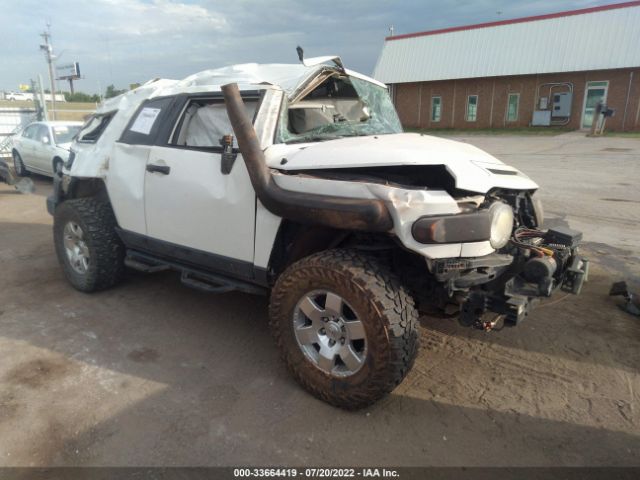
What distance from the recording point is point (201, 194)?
3.58 metres

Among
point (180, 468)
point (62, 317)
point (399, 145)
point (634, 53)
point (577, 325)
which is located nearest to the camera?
point (180, 468)

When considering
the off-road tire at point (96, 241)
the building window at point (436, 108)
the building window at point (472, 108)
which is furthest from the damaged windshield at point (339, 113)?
the building window at point (436, 108)

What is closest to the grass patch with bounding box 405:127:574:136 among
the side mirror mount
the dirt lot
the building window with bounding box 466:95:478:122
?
the building window with bounding box 466:95:478:122

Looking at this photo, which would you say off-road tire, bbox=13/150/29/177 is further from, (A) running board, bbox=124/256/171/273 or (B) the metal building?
(B) the metal building

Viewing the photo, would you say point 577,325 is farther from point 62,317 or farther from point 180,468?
point 62,317

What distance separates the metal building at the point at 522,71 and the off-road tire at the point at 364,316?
89.9 ft

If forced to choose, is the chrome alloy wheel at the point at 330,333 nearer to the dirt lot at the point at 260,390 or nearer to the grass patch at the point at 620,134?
the dirt lot at the point at 260,390

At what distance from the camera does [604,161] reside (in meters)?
14.5

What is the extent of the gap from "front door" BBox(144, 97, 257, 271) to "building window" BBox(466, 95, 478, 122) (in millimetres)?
29450

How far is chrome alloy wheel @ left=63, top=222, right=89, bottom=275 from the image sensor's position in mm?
4770

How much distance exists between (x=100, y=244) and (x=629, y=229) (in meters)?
6.88

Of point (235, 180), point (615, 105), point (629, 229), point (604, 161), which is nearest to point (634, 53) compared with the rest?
point (615, 105)

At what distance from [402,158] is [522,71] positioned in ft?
93.5

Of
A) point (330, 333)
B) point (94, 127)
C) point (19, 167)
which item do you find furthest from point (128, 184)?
point (19, 167)
